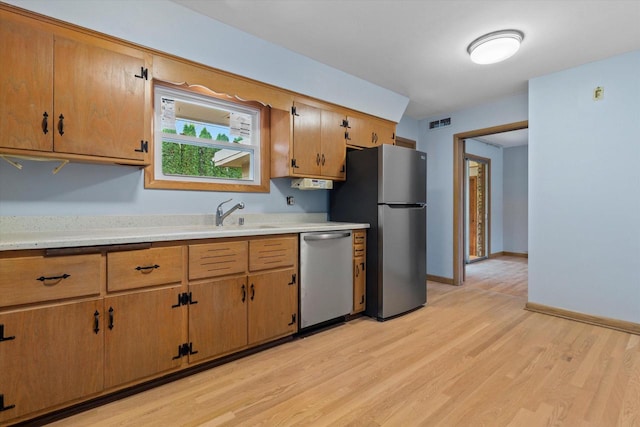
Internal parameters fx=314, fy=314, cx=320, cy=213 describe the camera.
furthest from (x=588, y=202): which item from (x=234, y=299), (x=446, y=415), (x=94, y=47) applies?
(x=94, y=47)

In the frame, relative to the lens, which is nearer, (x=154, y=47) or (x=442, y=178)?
(x=154, y=47)

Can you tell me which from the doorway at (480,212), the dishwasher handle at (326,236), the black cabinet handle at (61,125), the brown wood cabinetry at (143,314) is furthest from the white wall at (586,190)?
the black cabinet handle at (61,125)

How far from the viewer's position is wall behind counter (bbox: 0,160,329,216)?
1.94m

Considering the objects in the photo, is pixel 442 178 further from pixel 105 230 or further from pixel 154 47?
pixel 105 230

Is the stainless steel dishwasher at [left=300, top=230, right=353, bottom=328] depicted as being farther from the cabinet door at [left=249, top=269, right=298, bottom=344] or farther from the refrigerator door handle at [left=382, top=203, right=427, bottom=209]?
the refrigerator door handle at [left=382, top=203, right=427, bottom=209]

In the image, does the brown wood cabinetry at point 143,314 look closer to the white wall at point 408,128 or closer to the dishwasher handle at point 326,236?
the dishwasher handle at point 326,236

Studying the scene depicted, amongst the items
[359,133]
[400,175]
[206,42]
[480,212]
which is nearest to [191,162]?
[206,42]

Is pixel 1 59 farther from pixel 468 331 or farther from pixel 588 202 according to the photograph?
pixel 588 202

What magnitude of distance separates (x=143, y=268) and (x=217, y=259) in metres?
0.45

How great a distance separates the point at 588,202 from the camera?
3.13 metres

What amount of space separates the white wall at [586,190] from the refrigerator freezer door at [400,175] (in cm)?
128

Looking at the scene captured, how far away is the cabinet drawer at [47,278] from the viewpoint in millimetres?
1496

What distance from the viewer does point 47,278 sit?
1.58 metres

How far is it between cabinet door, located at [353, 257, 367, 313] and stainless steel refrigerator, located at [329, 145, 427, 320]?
0.06 m
